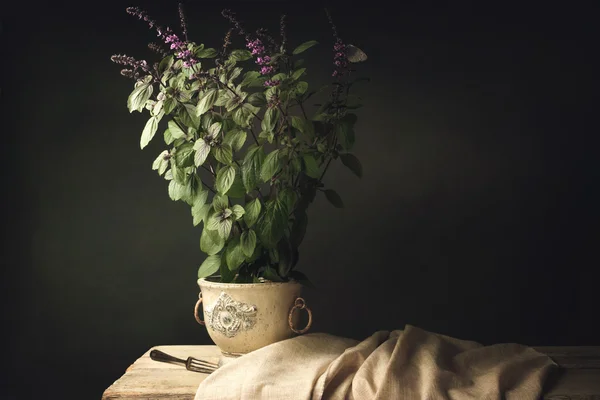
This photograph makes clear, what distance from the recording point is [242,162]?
1652 millimetres

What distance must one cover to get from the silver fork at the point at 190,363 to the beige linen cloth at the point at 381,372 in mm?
126

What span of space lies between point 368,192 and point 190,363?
884mm

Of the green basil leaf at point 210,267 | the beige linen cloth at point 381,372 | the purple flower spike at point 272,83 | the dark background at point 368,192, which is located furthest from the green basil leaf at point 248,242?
the dark background at point 368,192

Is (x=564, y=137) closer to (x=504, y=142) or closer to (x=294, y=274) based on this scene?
(x=504, y=142)

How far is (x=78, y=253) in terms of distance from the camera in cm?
226

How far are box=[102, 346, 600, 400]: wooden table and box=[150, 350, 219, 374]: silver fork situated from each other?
1cm

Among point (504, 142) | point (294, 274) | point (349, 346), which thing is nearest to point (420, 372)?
point (349, 346)

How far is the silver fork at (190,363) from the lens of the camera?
5.29 ft

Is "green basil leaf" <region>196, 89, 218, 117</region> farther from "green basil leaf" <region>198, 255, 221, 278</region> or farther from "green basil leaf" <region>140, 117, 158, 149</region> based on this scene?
"green basil leaf" <region>198, 255, 221, 278</region>

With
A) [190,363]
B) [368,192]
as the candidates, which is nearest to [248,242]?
[190,363]

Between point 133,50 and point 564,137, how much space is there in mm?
1400

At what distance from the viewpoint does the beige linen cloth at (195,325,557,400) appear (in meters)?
1.41

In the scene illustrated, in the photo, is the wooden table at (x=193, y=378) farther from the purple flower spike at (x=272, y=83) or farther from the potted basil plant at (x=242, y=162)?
the purple flower spike at (x=272, y=83)

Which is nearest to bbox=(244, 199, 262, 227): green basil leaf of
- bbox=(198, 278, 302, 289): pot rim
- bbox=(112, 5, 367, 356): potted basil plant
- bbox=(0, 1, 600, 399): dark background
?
bbox=(112, 5, 367, 356): potted basil plant
